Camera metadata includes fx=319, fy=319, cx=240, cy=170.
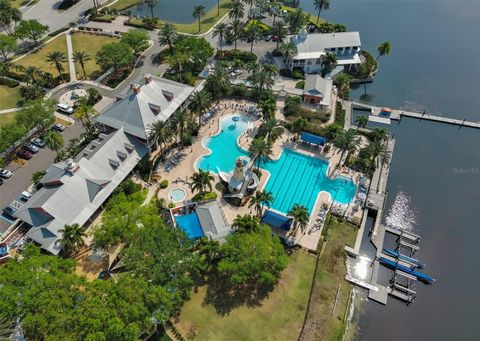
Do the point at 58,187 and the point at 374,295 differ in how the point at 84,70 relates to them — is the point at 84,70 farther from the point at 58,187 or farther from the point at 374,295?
the point at 374,295

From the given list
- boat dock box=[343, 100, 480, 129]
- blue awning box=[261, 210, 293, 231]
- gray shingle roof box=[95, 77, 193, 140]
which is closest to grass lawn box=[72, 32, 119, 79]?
gray shingle roof box=[95, 77, 193, 140]

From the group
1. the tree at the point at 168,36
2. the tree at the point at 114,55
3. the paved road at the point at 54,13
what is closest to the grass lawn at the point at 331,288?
the tree at the point at 114,55

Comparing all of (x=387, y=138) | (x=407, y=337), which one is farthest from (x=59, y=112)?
(x=407, y=337)

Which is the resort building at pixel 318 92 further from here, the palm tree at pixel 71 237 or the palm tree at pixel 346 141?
the palm tree at pixel 71 237

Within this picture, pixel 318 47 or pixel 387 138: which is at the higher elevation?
pixel 318 47

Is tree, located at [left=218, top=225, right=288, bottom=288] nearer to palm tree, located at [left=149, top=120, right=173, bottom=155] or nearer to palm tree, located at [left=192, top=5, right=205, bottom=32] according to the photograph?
palm tree, located at [left=149, top=120, right=173, bottom=155]

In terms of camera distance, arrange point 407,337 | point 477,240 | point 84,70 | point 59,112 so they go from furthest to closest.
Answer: point 84,70
point 59,112
point 477,240
point 407,337
